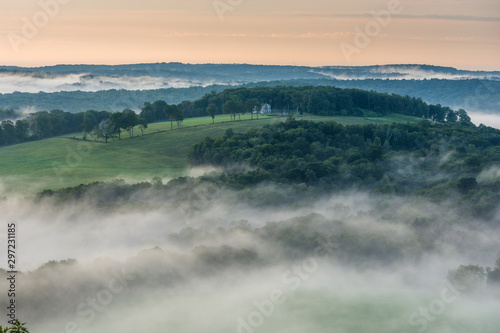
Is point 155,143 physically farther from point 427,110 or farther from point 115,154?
point 427,110

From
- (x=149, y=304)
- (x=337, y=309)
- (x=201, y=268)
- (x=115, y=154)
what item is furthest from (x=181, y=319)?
(x=115, y=154)

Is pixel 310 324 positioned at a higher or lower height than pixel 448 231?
lower

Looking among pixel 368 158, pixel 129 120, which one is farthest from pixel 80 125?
pixel 368 158

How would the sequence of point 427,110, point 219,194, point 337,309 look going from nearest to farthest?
point 337,309 → point 219,194 → point 427,110

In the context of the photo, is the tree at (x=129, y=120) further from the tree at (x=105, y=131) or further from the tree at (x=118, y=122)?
the tree at (x=105, y=131)

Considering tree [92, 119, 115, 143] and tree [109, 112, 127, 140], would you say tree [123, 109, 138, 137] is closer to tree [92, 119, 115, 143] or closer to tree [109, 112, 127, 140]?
tree [109, 112, 127, 140]
